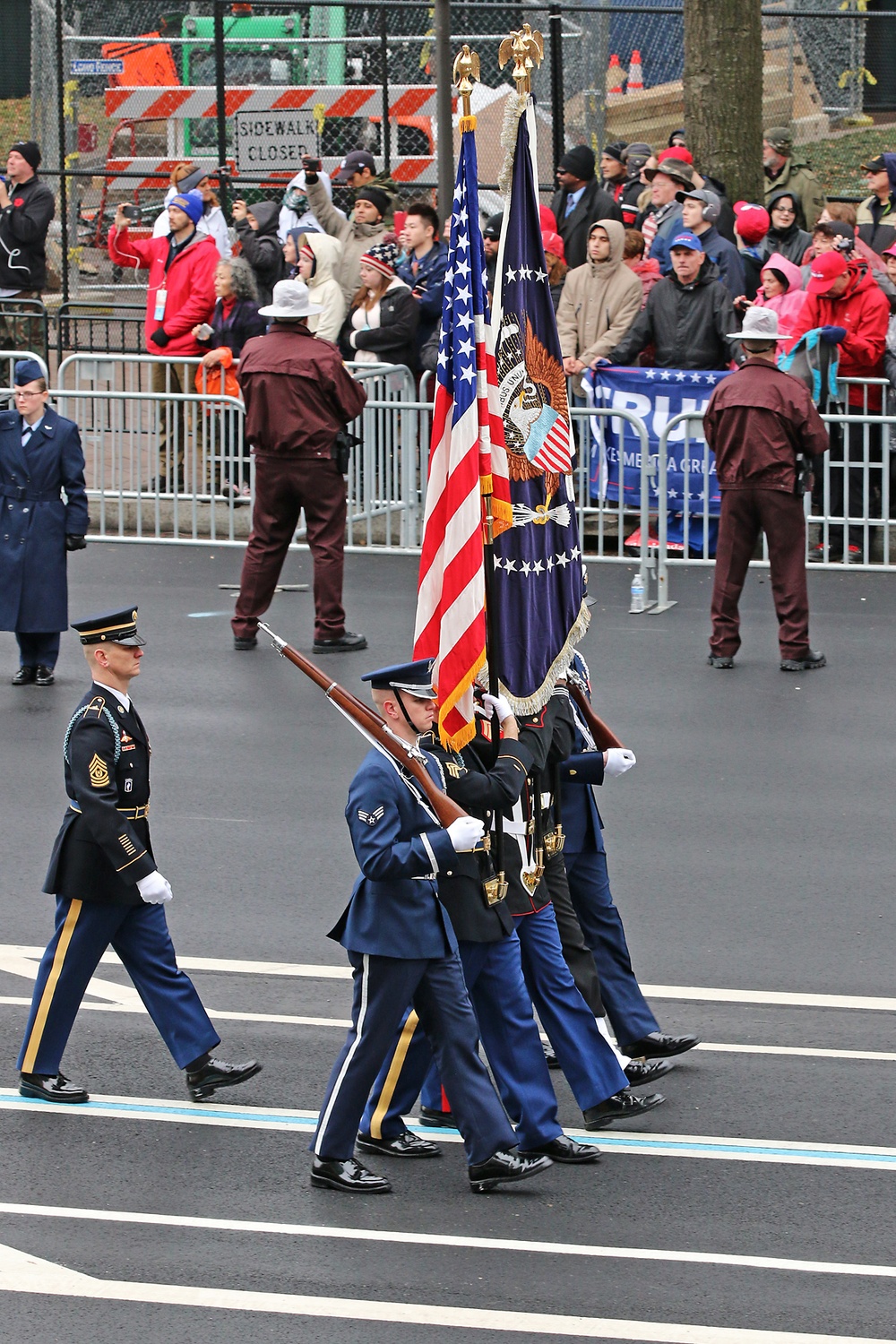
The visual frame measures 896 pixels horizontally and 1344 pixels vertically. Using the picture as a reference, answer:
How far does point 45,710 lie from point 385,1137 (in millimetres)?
6038

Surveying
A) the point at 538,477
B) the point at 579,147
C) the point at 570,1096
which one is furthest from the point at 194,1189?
the point at 579,147

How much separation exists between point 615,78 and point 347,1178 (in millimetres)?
20689

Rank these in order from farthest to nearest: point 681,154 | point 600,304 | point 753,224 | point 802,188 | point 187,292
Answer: point 681,154
point 802,188
point 187,292
point 753,224
point 600,304

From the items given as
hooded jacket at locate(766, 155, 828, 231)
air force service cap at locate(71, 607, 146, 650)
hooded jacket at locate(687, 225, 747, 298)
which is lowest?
air force service cap at locate(71, 607, 146, 650)

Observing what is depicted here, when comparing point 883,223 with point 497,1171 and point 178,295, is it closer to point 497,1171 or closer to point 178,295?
point 178,295

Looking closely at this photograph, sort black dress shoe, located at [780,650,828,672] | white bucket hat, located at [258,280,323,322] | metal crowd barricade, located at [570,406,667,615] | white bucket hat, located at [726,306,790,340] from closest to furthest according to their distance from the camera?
white bucket hat, located at [726,306,790,340] → black dress shoe, located at [780,650,828,672] → white bucket hat, located at [258,280,323,322] → metal crowd barricade, located at [570,406,667,615]

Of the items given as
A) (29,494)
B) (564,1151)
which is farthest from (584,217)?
(564,1151)

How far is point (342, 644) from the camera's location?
13.1 meters

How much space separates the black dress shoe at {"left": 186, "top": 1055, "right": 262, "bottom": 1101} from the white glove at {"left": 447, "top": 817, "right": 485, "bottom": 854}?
1.39 m

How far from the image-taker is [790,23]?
2186 cm

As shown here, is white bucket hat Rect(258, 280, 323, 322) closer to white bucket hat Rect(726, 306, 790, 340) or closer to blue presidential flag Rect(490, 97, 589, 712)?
white bucket hat Rect(726, 306, 790, 340)

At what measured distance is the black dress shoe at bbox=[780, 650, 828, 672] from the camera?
12.7 metres

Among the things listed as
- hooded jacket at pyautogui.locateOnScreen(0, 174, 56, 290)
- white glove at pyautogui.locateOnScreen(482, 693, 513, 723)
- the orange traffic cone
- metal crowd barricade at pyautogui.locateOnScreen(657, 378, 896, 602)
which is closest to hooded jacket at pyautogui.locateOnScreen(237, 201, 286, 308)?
hooded jacket at pyautogui.locateOnScreen(0, 174, 56, 290)

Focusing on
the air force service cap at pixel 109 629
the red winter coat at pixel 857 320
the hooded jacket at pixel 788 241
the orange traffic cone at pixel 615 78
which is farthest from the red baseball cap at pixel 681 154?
the air force service cap at pixel 109 629
